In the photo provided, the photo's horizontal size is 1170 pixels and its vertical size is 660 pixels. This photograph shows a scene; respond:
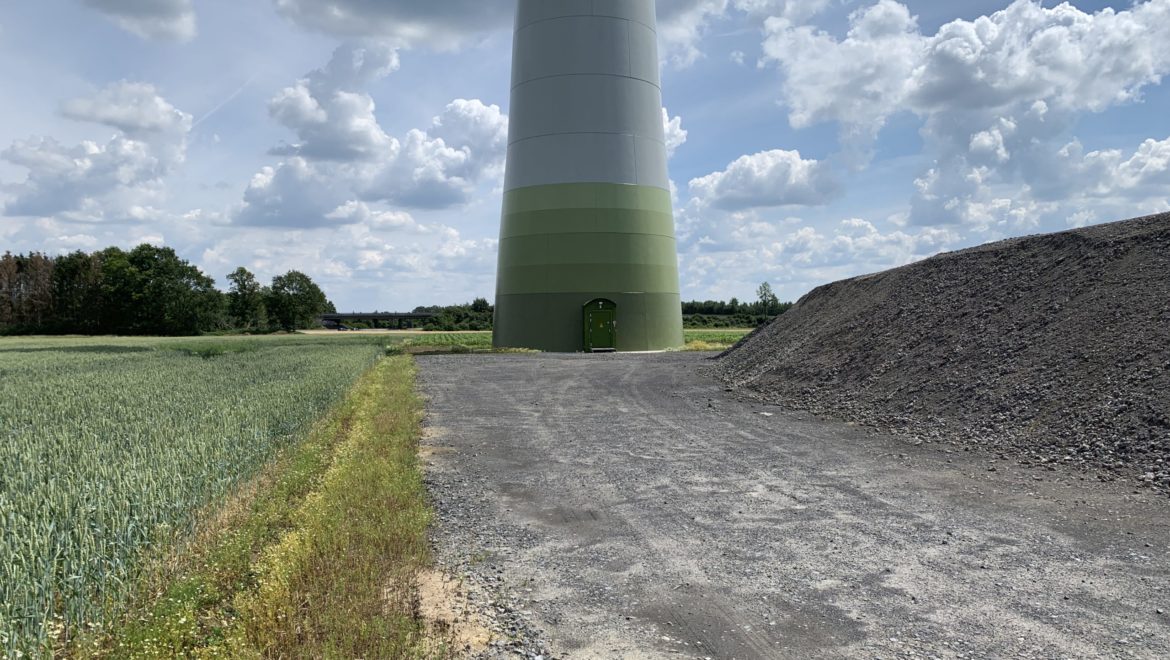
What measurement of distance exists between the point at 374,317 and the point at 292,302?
1787 cm

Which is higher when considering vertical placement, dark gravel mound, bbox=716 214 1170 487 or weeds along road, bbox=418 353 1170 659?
dark gravel mound, bbox=716 214 1170 487

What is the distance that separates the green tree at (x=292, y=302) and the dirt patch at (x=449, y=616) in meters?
96.6

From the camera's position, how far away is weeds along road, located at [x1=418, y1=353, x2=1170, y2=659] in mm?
5340

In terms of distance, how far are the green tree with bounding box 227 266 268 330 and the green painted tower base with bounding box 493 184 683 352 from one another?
216 ft

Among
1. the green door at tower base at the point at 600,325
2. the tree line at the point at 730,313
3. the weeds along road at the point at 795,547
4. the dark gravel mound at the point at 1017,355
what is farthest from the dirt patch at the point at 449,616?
the tree line at the point at 730,313

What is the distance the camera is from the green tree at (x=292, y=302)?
97625mm

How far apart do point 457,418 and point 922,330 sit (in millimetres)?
10884

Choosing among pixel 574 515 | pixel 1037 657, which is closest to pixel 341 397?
pixel 574 515

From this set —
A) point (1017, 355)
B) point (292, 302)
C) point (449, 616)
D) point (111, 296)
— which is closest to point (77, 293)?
point (111, 296)

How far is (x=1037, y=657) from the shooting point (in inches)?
196

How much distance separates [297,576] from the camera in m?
5.72

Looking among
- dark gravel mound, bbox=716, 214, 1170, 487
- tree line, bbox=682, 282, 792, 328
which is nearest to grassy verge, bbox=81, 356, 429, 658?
dark gravel mound, bbox=716, 214, 1170, 487

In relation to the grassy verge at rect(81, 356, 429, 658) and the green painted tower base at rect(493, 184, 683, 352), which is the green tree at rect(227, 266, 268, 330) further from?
the grassy verge at rect(81, 356, 429, 658)

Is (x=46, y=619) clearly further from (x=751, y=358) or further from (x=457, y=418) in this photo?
(x=751, y=358)
